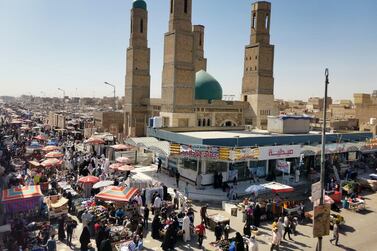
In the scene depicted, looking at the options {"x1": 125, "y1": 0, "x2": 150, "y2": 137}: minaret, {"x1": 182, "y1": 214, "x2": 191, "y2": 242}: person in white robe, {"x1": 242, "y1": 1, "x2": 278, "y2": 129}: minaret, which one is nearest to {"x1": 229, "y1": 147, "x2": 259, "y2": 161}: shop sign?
{"x1": 182, "y1": 214, "x2": 191, "y2": 242}: person in white robe

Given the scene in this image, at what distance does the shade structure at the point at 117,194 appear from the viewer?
14133mm

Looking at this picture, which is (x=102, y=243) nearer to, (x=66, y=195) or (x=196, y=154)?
(x=66, y=195)

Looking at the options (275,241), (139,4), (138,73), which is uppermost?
(139,4)

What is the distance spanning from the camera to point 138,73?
43.3 meters

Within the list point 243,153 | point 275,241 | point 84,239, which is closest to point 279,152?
A: point 243,153

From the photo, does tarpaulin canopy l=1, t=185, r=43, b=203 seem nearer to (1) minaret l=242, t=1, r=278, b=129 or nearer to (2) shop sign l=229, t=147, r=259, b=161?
(2) shop sign l=229, t=147, r=259, b=161

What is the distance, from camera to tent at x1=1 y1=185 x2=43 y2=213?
512 inches

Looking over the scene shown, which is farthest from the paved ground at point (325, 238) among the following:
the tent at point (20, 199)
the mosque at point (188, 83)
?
the mosque at point (188, 83)

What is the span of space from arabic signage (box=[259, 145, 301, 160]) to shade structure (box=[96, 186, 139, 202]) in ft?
32.4

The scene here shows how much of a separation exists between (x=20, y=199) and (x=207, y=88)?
28.6m

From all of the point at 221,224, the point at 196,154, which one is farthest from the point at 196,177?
the point at 221,224

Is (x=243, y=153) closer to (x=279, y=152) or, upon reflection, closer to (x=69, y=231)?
(x=279, y=152)

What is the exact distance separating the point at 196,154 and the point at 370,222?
1005 cm

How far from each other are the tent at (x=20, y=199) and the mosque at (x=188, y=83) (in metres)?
20.9
